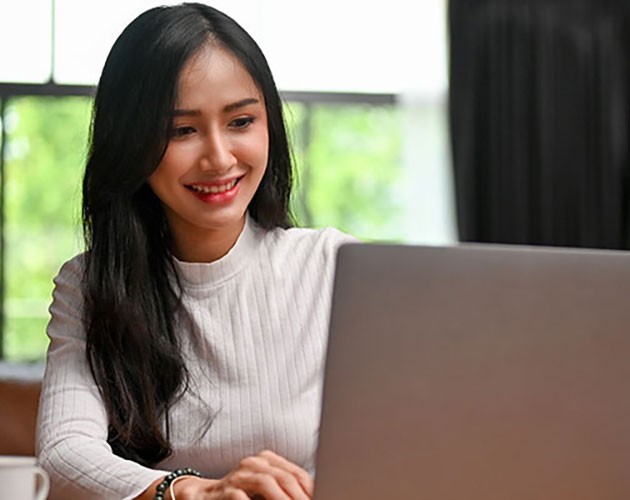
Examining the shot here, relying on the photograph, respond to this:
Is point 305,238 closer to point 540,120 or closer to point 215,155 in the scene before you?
point 215,155

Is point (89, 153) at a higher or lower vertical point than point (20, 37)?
lower

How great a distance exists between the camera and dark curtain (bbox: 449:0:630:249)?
5.94 metres

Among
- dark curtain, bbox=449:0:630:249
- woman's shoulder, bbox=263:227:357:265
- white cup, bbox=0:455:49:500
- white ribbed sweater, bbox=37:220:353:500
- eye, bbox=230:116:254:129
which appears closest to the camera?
white cup, bbox=0:455:49:500

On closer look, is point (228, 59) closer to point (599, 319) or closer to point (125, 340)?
point (125, 340)

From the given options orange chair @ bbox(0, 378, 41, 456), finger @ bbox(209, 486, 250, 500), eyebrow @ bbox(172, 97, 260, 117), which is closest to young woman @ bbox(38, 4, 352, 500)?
eyebrow @ bbox(172, 97, 260, 117)

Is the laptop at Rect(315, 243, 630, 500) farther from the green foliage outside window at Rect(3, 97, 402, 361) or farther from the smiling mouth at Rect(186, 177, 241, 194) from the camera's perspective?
the green foliage outside window at Rect(3, 97, 402, 361)

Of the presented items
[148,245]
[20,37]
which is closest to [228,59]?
[148,245]

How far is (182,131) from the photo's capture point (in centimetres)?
182

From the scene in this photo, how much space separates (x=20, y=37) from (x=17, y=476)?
478cm

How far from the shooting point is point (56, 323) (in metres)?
1.85

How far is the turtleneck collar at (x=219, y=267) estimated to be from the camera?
75.9 inches

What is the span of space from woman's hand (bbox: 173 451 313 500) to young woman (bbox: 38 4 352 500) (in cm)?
31

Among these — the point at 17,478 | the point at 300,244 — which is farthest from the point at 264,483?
the point at 300,244

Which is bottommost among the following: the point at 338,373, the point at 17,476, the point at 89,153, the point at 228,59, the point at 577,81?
the point at 17,476
